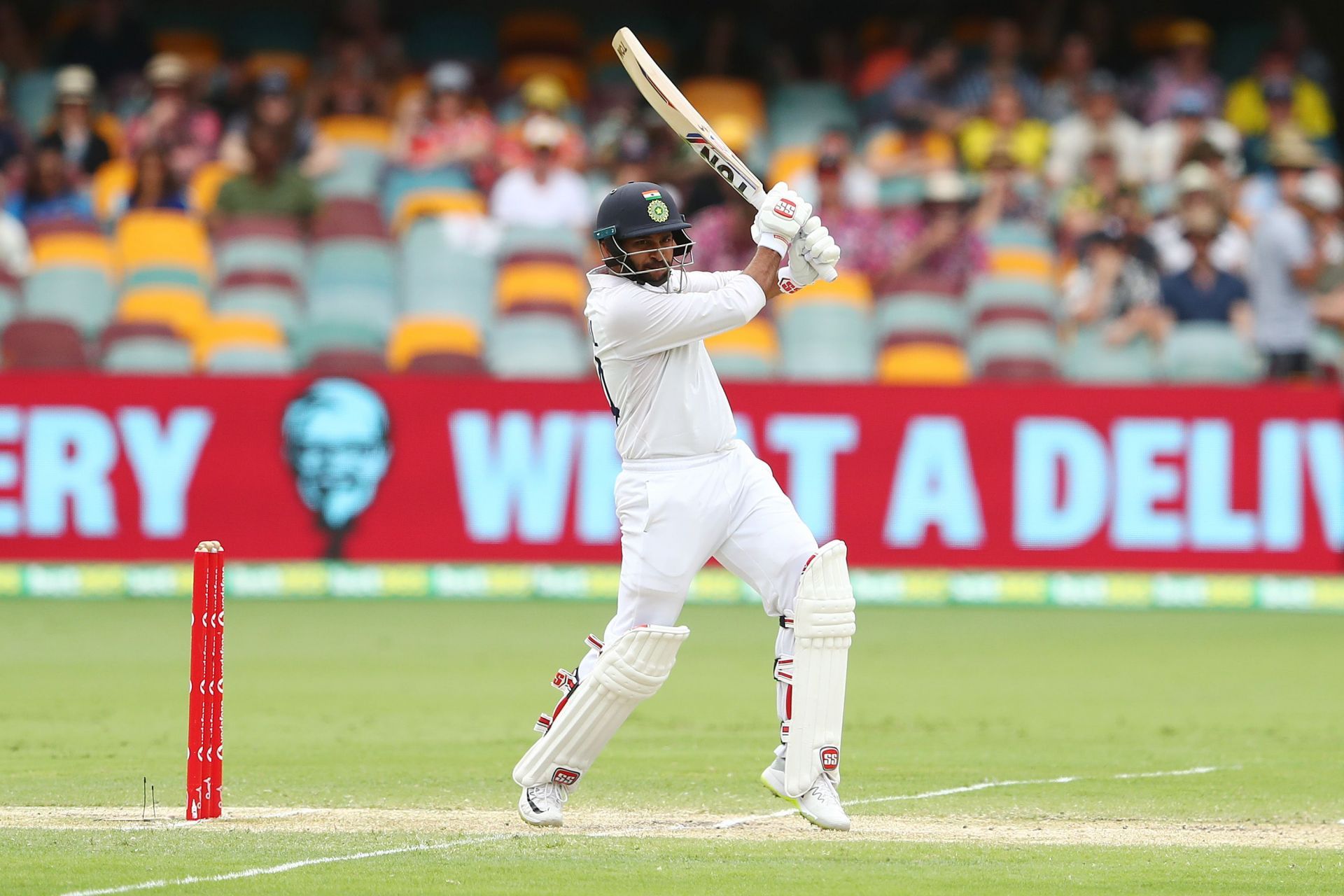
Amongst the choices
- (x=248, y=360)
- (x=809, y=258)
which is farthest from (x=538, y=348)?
(x=809, y=258)

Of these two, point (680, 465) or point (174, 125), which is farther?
point (174, 125)

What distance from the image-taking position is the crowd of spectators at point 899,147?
47.0ft

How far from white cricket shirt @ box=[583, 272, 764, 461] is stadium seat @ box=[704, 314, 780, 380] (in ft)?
21.9

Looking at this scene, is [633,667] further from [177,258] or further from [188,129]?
[188,129]

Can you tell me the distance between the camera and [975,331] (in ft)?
47.3

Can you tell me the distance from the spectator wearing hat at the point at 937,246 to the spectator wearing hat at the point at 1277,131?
9.33 feet

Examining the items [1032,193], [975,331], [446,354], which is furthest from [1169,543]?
[446,354]

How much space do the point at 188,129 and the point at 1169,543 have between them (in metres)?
8.01

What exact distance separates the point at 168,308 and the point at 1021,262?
5.94 metres

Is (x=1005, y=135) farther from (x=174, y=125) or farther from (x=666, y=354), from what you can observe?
(x=666, y=354)

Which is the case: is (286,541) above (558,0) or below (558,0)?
below

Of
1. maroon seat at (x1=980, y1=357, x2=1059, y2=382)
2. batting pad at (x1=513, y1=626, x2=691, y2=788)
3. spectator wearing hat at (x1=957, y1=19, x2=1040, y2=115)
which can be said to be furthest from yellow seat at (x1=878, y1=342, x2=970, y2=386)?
batting pad at (x1=513, y1=626, x2=691, y2=788)

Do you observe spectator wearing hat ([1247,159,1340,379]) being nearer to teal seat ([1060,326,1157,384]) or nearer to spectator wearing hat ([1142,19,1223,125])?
teal seat ([1060,326,1157,384])

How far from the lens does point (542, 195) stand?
15141 mm
